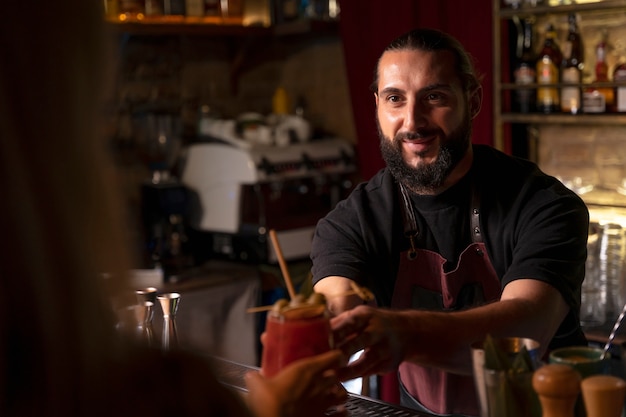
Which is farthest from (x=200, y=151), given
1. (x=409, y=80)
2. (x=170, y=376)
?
(x=170, y=376)

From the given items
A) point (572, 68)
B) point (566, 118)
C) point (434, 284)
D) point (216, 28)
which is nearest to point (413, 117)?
point (434, 284)

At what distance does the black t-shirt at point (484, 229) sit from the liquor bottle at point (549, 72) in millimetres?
1292

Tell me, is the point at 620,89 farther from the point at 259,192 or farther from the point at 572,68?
the point at 259,192

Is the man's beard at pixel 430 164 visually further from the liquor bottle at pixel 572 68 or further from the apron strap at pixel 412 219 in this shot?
the liquor bottle at pixel 572 68

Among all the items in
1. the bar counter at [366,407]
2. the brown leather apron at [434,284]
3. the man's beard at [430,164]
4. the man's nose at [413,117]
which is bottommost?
the bar counter at [366,407]

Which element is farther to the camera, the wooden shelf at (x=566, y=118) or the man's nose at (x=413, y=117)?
the wooden shelf at (x=566, y=118)

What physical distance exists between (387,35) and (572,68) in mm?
774

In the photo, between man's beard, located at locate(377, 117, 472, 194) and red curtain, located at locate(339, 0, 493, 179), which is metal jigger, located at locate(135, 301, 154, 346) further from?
red curtain, located at locate(339, 0, 493, 179)

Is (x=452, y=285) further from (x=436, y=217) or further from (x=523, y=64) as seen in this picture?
(x=523, y=64)

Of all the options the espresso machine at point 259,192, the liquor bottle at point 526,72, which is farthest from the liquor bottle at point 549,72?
the espresso machine at point 259,192

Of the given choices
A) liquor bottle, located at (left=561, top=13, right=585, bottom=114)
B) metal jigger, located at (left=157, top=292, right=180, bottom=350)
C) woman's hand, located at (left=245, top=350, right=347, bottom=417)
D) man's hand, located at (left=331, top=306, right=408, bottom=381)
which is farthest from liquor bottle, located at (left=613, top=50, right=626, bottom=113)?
woman's hand, located at (left=245, top=350, right=347, bottom=417)

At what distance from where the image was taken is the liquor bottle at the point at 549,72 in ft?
11.4

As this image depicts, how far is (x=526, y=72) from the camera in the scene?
137 inches

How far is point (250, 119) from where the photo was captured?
4246 millimetres
